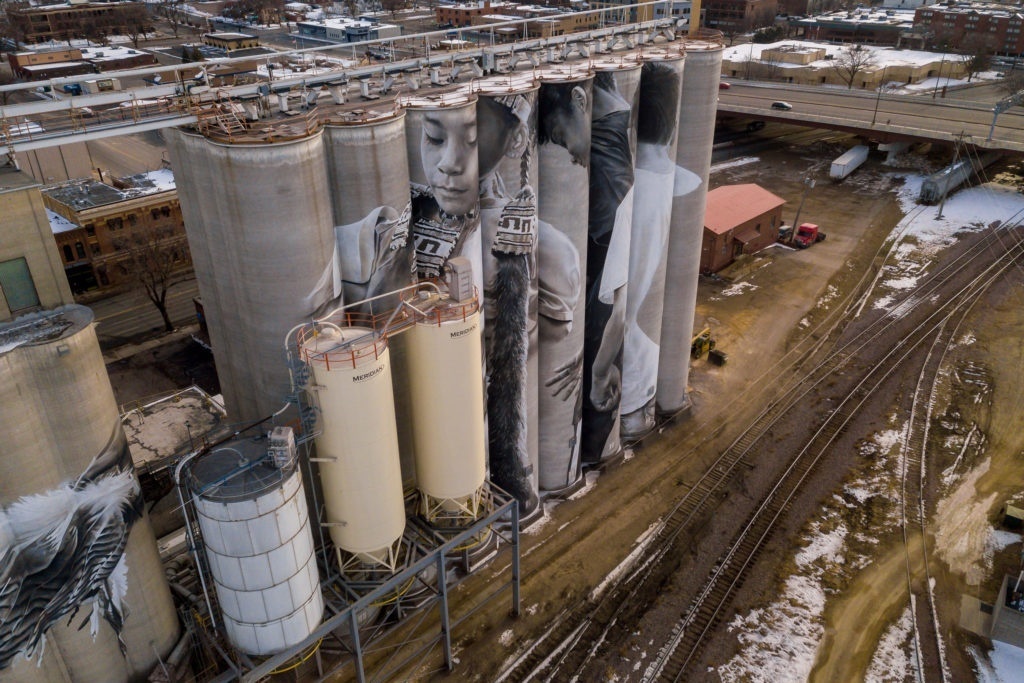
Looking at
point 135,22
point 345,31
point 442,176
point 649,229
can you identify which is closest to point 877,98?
point 649,229

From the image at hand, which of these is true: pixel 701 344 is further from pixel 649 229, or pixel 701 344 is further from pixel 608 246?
pixel 608 246

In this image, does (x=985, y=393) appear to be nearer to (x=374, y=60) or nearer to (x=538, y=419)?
(x=538, y=419)

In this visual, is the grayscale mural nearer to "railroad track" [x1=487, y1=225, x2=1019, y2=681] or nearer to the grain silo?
"railroad track" [x1=487, y1=225, x2=1019, y2=681]

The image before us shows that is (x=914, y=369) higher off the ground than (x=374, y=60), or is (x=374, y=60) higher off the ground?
(x=374, y=60)

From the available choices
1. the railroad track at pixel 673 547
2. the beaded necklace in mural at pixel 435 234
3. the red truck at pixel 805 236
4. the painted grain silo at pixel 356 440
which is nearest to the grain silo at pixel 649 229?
the railroad track at pixel 673 547

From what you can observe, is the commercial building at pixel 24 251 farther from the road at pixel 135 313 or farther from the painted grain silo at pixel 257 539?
the road at pixel 135 313

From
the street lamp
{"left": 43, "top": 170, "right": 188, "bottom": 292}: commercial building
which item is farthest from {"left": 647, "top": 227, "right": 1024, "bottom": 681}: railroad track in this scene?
{"left": 43, "top": 170, "right": 188, "bottom": 292}: commercial building

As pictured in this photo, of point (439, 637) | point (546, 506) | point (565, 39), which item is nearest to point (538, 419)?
point (546, 506)
